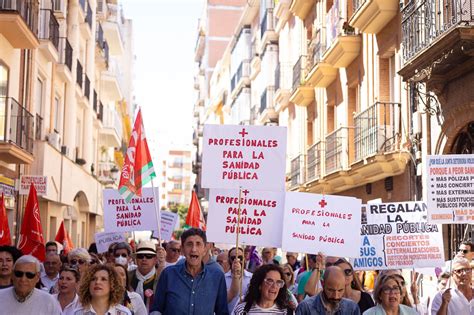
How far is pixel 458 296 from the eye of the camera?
8.26 metres

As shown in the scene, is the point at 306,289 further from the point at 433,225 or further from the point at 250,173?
the point at 433,225

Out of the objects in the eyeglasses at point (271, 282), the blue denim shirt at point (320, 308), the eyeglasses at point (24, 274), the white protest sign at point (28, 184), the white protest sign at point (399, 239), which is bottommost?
the blue denim shirt at point (320, 308)

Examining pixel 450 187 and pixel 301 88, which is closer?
pixel 450 187

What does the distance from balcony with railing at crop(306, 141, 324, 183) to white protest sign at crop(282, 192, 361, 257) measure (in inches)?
580

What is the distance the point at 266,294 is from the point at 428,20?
889 centimetres

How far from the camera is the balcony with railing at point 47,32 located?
2280 cm

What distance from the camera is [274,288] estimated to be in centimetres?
697

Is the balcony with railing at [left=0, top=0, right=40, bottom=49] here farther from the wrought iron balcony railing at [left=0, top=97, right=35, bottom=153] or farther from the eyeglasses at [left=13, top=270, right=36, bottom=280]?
the eyeglasses at [left=13, top=270, right=36, bottom=280]

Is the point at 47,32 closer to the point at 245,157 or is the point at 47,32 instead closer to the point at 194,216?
the point at 194,216

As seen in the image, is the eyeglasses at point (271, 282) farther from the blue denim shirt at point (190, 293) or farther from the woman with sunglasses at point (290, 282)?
the blue denim shirt at point (190, 293)

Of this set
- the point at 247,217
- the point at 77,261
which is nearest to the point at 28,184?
the point at 77,261

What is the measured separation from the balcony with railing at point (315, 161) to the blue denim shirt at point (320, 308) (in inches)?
696

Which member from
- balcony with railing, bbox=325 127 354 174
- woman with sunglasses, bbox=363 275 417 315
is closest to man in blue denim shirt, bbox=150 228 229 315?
woman with sunglasses, bbox=363 275 417 315

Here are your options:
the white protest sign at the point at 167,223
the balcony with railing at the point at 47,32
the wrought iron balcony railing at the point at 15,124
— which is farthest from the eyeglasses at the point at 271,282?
the balcony with railing at the point at 47,32
